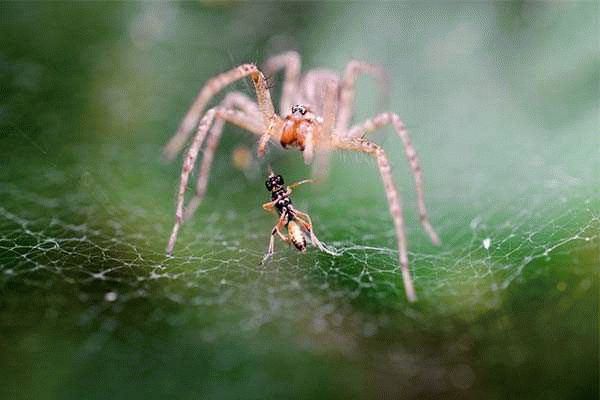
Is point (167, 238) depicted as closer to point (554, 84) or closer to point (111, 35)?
point (111, 35)

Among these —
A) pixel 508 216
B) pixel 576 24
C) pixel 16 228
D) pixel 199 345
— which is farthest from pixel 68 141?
pixel 576 24

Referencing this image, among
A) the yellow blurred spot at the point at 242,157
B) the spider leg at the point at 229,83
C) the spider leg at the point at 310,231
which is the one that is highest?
the yellow blurred spot at the point at 242,157

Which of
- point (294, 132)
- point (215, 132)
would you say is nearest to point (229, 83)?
point (215, 132)

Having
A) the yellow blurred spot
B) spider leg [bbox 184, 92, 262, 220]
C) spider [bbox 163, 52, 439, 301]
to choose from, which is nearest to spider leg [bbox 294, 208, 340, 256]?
spider [bbox 163, 52, 439, 301]

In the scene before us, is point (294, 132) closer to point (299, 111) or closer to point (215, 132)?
point (299, 111)

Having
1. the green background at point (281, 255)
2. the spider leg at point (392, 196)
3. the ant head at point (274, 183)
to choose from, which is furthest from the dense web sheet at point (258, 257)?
the ant head at point (274, 183)

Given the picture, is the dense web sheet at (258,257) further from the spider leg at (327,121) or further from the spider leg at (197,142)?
the spider leg at (327,121)
